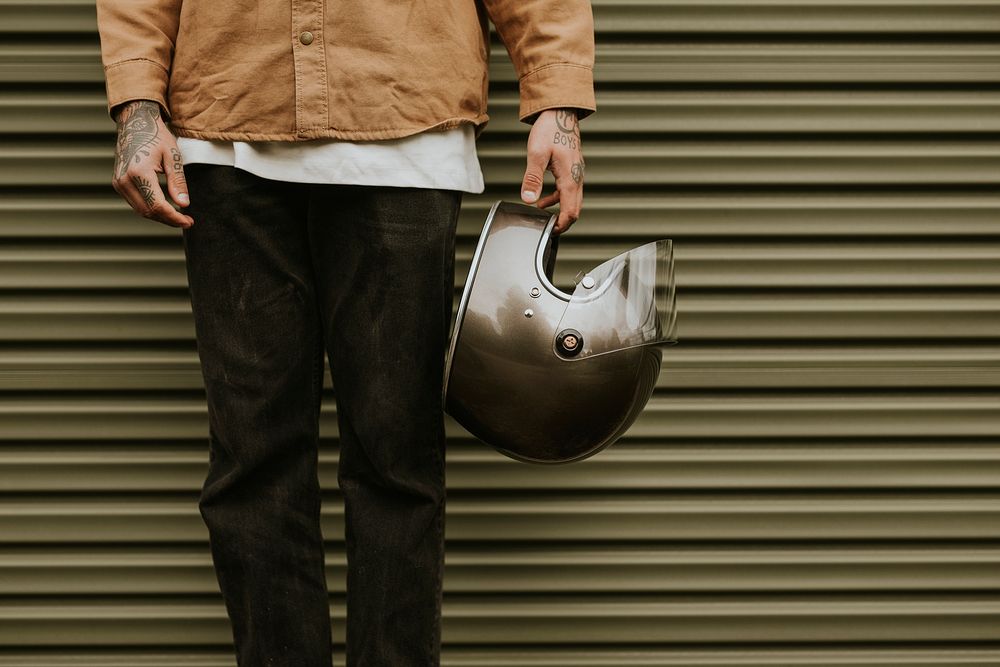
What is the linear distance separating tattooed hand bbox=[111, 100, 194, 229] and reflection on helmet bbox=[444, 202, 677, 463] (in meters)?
0.50

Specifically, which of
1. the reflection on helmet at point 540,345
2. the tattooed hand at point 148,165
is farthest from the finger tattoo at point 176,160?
the reflection on helmet at point 540,345

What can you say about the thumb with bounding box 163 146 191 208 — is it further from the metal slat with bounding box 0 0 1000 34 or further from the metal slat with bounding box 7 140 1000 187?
the metal slat with bounding box 0 0 1000 34

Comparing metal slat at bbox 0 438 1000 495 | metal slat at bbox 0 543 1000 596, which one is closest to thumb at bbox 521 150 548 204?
metal slat at bbox 0 438 1000 495

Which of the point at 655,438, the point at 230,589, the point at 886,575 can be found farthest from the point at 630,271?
the point at 886,575

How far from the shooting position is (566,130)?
4.56 ft

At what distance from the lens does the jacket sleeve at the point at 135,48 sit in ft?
4.39

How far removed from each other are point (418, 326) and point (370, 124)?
34 cm

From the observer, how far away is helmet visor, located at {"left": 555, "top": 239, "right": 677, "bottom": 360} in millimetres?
1351

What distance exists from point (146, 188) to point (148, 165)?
0.12 feet

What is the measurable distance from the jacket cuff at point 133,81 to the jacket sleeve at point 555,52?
1.98 feet

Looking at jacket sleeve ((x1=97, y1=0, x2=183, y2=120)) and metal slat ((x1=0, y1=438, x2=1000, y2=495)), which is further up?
jacket sleeve ((x1=97, y1=0, x2=183, y2=120))

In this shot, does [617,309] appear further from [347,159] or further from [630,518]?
[630,518]

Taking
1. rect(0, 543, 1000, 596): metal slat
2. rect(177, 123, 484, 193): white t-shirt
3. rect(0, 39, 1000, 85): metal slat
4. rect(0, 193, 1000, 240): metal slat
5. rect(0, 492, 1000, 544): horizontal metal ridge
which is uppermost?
rect(0, 39, 1000, 85): metal slat

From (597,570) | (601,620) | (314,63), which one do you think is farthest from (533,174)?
(601,620)
